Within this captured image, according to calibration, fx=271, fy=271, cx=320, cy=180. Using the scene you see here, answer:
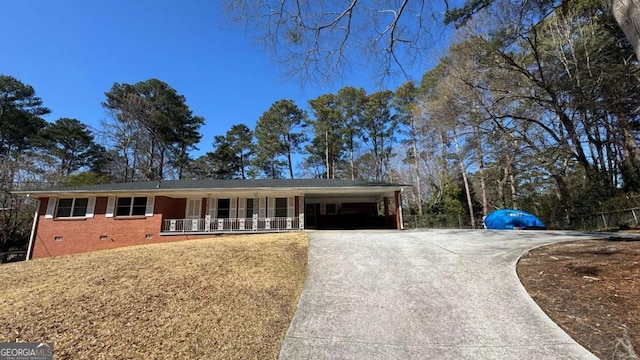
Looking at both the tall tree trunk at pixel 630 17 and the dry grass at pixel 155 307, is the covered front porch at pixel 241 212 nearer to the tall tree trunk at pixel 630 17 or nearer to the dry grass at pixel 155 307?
the dry grass at pixel 155 307

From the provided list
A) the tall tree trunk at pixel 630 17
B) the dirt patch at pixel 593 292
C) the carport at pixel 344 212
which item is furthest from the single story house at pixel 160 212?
the tall tree trunk at pixel 630 17

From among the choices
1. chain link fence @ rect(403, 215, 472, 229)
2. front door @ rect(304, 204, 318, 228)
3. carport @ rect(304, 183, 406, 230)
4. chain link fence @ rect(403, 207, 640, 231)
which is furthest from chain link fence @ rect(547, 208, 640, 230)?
front door @ rect(304, 204, 318, 228)

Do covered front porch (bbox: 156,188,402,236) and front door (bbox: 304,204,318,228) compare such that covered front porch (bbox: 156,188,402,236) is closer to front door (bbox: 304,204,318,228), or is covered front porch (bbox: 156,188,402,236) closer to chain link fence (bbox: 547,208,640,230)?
front door (bbox: 304,204,318,228)

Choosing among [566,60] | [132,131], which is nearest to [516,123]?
[566,60]

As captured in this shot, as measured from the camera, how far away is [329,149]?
29.2 metres

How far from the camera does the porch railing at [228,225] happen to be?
47.6 feet

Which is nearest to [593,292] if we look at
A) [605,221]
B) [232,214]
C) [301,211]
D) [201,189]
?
[301,211]

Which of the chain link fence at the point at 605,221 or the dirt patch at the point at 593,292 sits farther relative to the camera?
the chain link fence at the point at 605,221

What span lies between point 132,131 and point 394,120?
996 inches

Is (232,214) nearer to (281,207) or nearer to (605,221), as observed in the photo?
(281,207)

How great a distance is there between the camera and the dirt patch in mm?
3213

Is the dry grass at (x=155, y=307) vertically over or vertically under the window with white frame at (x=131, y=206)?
under

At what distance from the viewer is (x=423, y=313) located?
14.2 ft

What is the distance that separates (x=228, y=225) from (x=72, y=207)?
804 centimetres
